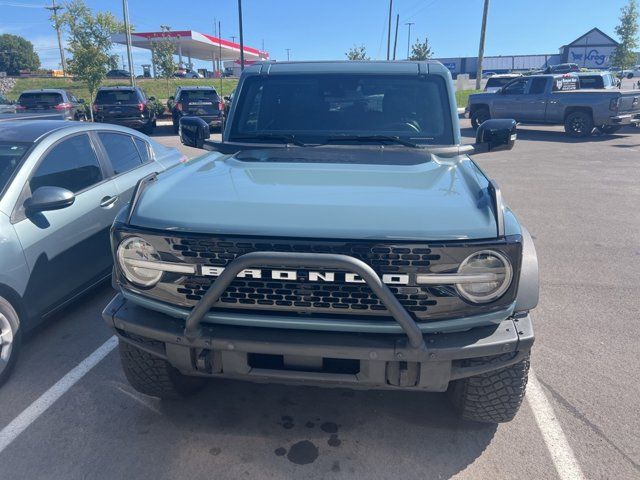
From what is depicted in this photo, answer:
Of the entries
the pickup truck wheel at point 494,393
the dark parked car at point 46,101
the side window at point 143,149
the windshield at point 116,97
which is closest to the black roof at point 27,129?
the side window at point 143,149

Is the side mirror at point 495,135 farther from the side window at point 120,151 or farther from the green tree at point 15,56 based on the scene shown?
the green tree at point 15,56

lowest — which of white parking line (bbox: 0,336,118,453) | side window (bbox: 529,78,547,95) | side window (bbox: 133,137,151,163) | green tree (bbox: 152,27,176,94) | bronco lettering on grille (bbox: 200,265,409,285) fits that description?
white parking line (bbox: 0,336,118,453)

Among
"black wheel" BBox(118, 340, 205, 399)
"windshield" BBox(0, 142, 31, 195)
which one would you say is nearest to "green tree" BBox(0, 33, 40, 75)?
"windshield" BBox(0, 142, 31, 195)

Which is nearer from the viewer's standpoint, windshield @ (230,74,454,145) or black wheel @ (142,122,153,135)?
windshield @ (230,74,454,145)

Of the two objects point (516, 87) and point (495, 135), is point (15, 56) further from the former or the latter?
point (495, 135)

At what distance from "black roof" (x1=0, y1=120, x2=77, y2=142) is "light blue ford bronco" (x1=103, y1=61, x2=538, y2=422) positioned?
6.41 feet

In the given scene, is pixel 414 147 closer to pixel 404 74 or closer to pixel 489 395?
pixel 404 74

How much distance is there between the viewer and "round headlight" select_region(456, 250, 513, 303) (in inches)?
91.6

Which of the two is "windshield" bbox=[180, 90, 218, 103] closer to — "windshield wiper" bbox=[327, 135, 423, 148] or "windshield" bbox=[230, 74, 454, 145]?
"windshield" bbox=[230, 74, 454, 145]

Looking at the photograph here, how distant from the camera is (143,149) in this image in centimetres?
552

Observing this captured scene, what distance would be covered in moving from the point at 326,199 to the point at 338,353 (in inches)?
29.0

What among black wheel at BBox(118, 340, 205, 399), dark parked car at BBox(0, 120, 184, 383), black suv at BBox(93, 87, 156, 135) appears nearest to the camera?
black wheel at BBox(118, 340, 205, 399)

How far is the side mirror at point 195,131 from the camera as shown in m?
4.49

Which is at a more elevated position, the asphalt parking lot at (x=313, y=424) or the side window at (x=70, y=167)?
the side window at (x=70, y=167)
